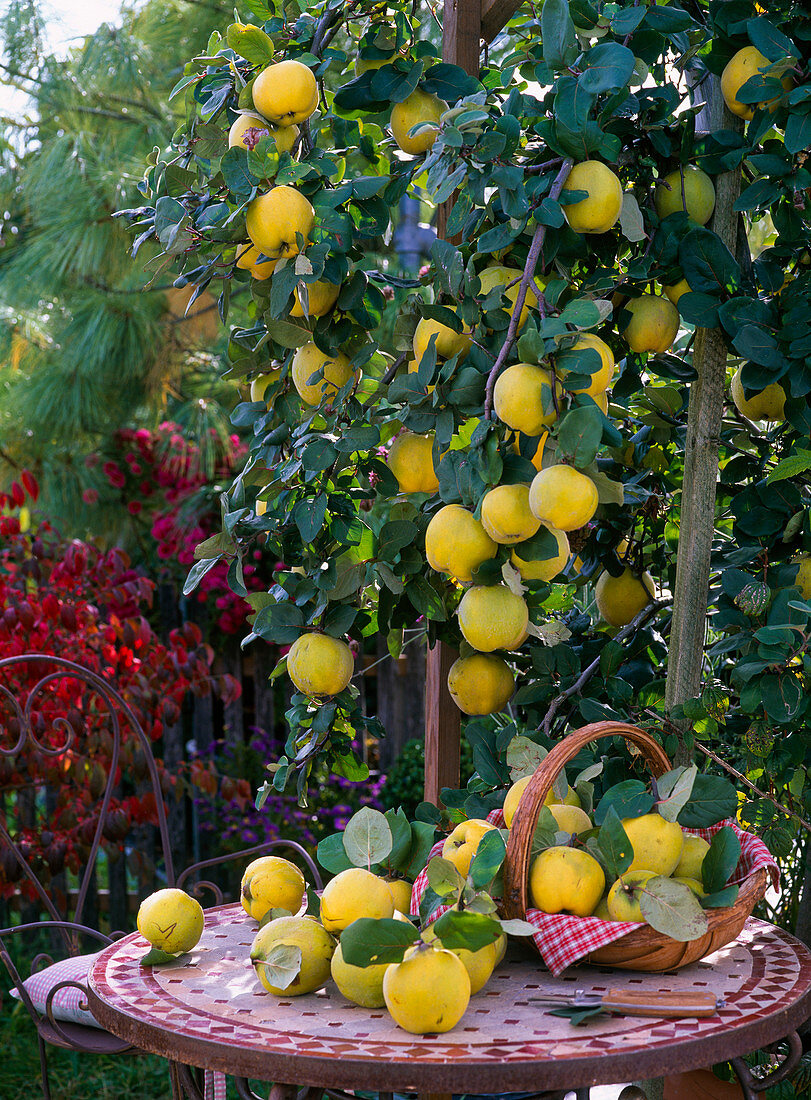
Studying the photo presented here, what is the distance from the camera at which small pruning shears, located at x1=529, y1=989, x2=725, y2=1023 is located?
2.49 ft

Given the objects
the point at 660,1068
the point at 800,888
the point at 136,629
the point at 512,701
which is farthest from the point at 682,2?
the point at 136,629

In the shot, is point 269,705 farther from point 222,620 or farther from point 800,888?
point 800,888

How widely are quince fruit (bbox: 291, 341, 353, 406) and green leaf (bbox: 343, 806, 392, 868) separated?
438 mm

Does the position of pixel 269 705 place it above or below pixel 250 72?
below

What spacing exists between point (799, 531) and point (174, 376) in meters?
2.44

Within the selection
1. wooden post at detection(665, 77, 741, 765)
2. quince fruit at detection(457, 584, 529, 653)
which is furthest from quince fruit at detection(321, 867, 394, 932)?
wooden post at detection(665, 77, 741, 765)

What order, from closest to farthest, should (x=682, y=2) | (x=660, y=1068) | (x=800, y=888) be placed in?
(x=660, y=1068)
(x=682, y=2)
(x=800, y=888)

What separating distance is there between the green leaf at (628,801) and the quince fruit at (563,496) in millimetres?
247

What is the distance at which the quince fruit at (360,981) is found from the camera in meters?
0.78

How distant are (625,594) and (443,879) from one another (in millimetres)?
633

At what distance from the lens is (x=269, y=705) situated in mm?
3436

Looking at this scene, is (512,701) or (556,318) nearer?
(556,318)

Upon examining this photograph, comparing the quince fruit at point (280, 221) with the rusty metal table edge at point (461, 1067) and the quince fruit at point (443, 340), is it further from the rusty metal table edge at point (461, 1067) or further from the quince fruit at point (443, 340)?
the rusty metal table edge at point (461, 1067)

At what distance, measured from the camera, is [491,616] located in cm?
93
